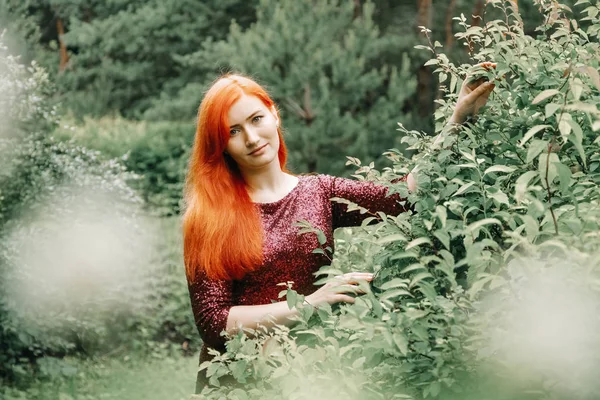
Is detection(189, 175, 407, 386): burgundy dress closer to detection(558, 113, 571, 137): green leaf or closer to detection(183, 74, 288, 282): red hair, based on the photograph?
detection(183, 74, 288, 282): red hair

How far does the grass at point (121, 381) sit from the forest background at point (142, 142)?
0.02 m

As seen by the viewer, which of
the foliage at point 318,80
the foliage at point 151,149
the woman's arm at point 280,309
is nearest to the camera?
the woman's arm at point 280,309

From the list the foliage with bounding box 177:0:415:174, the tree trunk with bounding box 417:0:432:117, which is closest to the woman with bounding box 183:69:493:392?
the foliage with bounding box 177:0:415:174

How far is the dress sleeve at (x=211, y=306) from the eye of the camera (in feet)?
7.30

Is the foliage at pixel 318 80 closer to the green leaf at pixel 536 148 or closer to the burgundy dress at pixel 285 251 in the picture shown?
the burgundy dress at pixel 285 251

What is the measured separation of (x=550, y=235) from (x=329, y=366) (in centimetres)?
47

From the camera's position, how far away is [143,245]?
23.5ft

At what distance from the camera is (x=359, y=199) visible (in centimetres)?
242

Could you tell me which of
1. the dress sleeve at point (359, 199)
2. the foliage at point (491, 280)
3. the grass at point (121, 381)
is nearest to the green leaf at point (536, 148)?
the foliage at point (491, 280)

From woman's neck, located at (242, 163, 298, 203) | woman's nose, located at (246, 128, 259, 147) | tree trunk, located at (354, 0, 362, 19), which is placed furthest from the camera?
tree trunk, located at (354, 0, 362, 19)

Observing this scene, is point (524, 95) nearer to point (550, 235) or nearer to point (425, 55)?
point (550, 235)

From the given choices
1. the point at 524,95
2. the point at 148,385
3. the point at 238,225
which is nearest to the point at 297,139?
the point at 148,385

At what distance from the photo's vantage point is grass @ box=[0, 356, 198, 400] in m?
6.06

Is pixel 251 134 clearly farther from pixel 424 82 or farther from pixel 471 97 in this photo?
pixel 424 82
